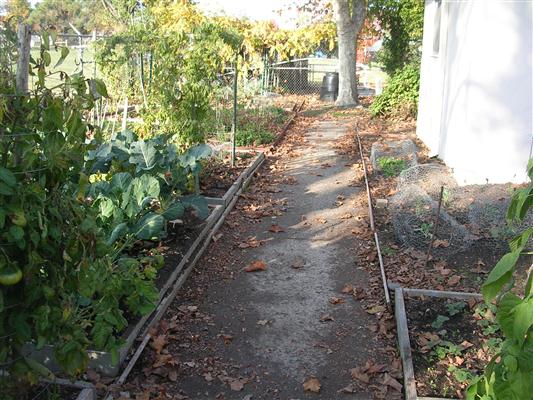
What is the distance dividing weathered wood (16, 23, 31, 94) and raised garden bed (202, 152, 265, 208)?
4933 millimetres

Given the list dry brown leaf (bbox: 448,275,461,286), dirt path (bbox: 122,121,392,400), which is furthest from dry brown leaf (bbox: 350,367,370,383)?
dry brown leaf (bbox: 448,275,461,286)

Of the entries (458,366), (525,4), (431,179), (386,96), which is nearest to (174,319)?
(458,366)

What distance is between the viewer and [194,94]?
333 inches

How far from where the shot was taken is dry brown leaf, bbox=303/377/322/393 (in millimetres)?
4203

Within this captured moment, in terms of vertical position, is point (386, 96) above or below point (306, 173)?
above

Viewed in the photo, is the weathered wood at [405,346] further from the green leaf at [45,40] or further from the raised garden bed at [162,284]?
the green leaf at [45,40]

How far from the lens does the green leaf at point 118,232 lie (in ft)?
16.5

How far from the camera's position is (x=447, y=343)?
4.48 meters

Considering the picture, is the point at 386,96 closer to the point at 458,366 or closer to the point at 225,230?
the point at 225,230

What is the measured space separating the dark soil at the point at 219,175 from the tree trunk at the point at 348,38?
12.7 m

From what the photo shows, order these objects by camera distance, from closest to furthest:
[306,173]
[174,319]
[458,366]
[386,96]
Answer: [458,366] < [174,319] < [306,173] < [386,96]

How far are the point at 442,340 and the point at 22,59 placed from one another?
139 inches

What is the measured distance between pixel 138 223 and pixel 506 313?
12.5 feet

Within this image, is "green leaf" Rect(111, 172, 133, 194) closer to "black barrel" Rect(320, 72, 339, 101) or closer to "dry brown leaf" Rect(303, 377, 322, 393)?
"dry brown leaf" Rect(303, 377, 322, 393)
